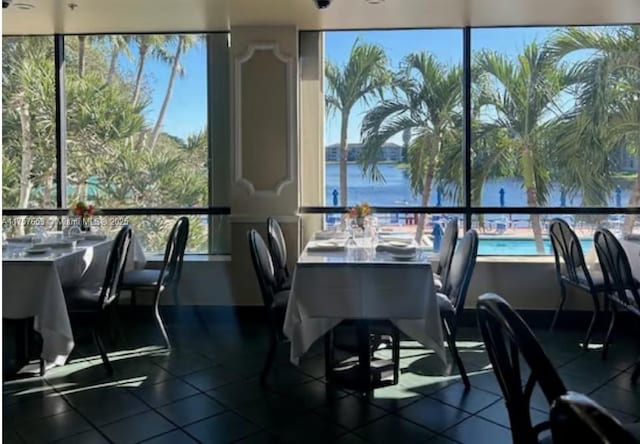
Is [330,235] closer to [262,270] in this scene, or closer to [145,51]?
[262,270]

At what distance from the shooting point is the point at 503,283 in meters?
4.74

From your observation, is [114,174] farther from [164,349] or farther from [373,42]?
[373,42]

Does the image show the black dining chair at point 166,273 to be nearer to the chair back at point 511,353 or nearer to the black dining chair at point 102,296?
the black dining chair at point 102,296

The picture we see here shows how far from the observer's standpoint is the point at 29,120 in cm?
514

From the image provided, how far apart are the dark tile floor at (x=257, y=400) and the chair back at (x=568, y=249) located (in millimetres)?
569

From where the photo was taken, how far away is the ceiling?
4.17 m

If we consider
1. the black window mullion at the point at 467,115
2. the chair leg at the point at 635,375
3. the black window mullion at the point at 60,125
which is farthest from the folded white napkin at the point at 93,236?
the chair leg at the point at 635,375

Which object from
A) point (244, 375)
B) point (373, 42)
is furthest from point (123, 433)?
point (373, 42)

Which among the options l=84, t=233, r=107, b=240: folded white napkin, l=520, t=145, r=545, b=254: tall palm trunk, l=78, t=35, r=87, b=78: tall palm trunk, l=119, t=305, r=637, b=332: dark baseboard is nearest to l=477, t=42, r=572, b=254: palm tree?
l=520, t=145, r=545, b=254: tall palm trunk

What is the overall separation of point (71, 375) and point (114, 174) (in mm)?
2246

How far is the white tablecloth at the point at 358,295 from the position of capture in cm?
309

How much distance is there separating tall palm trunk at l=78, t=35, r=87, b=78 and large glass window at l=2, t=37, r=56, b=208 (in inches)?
9.4

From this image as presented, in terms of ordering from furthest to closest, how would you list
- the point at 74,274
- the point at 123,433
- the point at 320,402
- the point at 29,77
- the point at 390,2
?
1. the point at 29,77
2. the point at 390,2
3. the point at 74,274
4. the point at 320,402
5. the point at 123,433

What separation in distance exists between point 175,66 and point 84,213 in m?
1.57
